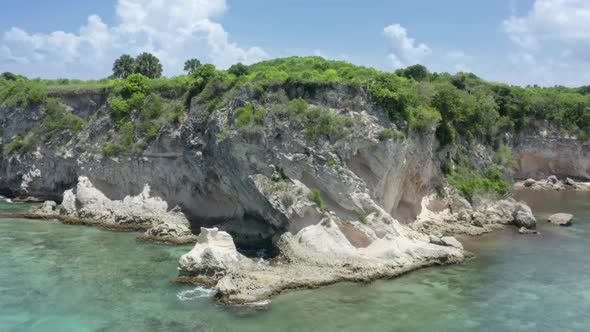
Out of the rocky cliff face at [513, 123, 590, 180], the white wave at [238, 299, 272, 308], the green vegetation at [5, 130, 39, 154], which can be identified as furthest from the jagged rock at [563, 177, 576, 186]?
the green vegetation at [5, 130, 39, 154]

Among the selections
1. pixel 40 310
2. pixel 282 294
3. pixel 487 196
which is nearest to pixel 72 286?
pixel 40 310

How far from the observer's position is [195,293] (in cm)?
2381

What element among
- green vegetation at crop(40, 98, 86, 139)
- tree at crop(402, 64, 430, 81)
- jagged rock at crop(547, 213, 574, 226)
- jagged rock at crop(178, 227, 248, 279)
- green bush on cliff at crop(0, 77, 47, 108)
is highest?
tree at crop(402, 64, 430, 81)

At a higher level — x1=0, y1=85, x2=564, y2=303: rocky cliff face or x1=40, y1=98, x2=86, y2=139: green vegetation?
x1=40, y1=98, x2=86, y2=139: green vegetation

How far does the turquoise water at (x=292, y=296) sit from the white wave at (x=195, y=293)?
5 centimetres

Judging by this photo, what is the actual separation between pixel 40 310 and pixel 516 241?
28248 mm

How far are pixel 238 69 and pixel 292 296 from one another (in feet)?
71.0

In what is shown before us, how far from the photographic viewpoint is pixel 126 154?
129ft

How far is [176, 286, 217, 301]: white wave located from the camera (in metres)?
23.3

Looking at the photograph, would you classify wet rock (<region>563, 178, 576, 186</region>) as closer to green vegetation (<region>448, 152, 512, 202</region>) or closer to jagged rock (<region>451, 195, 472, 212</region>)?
green vegetation (<region>448, 152, 512, 202</region>)

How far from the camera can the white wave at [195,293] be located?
76.6ft

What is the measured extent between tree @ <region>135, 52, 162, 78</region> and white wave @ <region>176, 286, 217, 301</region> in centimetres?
3639

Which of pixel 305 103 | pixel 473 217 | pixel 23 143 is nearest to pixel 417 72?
pixel 473 217

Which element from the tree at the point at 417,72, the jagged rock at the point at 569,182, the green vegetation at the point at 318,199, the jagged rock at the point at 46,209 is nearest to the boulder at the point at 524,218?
the green vegetation at the point at 318,199
